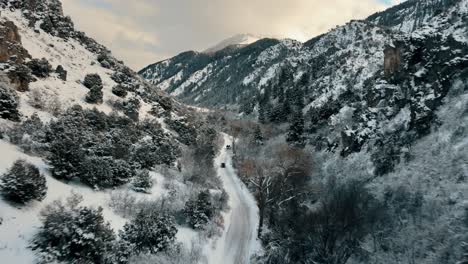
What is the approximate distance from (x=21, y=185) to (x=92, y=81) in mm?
29524

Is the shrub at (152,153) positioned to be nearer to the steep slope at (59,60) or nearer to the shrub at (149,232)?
the steep slope at (59,60)

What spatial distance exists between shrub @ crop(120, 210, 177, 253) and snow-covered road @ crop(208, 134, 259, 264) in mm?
3592

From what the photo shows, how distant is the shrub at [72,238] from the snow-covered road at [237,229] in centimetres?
874

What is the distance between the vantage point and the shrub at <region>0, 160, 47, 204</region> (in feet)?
55.4

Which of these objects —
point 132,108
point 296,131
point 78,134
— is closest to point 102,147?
point 78,134

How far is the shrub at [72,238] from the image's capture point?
15.6 m

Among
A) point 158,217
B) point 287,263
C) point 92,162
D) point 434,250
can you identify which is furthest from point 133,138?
point 434,250

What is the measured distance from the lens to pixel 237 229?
31.3m

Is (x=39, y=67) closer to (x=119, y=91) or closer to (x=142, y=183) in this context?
(x=119, y=91)

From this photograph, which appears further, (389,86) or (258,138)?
(258,138)

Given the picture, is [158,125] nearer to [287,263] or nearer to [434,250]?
[287,263]

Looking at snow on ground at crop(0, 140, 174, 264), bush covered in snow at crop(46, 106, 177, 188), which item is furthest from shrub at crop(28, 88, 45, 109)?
snow on ground at crop(0, 140, 174, 264)

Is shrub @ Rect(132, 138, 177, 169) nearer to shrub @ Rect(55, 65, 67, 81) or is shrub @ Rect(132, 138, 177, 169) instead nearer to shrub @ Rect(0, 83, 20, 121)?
shrub @ Rect(0, 83, 20, 121)

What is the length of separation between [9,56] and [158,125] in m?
18.4
